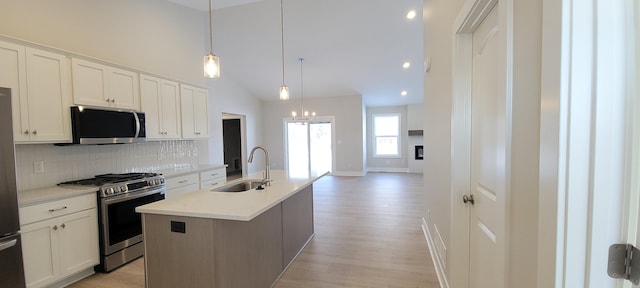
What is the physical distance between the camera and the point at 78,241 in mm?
2336

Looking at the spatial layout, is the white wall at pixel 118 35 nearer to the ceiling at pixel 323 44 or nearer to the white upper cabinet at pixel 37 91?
the white upper cabinet at pixel 37 91

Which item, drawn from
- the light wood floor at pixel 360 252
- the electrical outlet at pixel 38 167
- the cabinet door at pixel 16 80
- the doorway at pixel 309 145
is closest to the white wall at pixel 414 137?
the doorway at pixel 309 145

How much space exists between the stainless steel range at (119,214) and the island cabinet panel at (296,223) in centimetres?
165

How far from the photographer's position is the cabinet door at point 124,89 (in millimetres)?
2893

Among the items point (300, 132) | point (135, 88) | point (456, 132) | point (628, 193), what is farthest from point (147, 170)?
point (300, 132)

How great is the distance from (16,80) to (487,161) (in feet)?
11.7

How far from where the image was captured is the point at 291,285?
7.48 feet

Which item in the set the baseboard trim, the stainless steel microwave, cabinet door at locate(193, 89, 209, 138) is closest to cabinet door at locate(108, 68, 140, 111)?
the stainless steel microwave

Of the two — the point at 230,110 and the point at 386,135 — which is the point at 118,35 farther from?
the point at 386,135

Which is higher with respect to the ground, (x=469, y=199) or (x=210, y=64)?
(x=210, y=64)

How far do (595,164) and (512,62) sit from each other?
47cm

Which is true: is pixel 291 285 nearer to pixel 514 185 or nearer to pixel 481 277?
pixel 481 277

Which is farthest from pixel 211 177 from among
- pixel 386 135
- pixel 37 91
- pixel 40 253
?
pixel 386 135

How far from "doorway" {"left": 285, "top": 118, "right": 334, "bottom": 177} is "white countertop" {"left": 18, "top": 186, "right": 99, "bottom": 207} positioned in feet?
20.6
